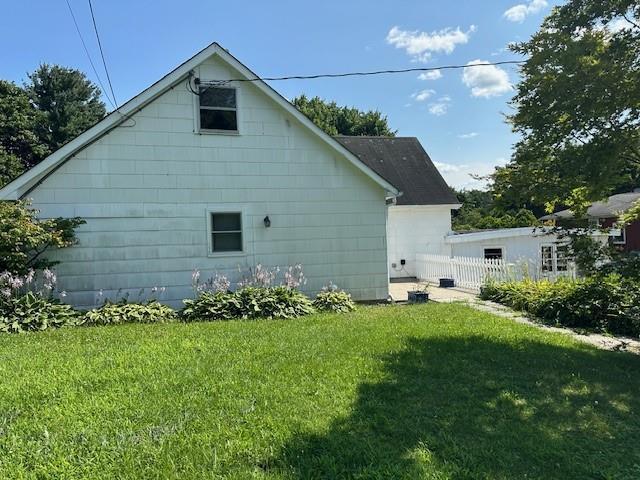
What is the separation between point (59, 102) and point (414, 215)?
26.9m

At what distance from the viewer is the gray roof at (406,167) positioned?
20078 mm

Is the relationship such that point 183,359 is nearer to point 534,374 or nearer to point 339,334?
point 339,334

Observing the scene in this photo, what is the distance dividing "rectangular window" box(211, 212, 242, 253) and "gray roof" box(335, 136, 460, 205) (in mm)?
9962

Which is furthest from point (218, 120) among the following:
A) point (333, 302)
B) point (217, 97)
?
point (333, 302)

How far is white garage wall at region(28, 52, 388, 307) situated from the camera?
33.3 ft

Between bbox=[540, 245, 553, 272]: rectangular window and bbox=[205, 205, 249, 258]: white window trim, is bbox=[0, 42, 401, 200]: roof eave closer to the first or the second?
bbox=[205, 205, 249, 258]: white window trim

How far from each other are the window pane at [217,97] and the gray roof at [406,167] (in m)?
9.89

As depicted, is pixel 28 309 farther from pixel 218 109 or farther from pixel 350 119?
pixel 350 119

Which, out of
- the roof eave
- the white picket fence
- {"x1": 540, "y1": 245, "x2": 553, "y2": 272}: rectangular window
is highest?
the roof eave

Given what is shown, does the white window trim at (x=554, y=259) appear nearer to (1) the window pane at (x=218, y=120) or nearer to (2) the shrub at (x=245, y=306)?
(2) the shrub at (x=245, y=306)

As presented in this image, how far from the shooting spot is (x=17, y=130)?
91.7 feet

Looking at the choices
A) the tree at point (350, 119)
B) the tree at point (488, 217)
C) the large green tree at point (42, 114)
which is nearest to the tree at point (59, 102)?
the large green tree at point (42, 114)

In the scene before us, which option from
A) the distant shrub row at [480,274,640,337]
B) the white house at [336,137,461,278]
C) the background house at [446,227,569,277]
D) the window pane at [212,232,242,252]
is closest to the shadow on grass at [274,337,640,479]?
the distant shrub row at [480,274,640,337]

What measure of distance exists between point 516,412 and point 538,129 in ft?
12.7
